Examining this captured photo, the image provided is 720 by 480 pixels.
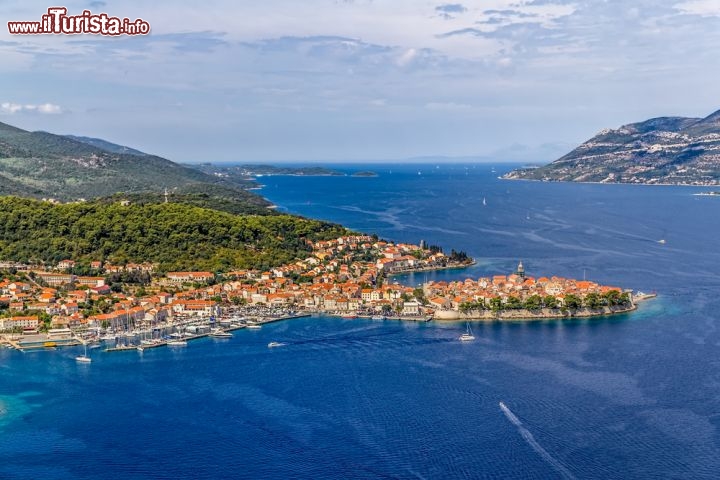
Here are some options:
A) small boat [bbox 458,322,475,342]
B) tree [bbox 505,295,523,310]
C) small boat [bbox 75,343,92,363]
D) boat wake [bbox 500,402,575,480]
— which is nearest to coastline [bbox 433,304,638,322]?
tree [bbox 505,295,523,310]

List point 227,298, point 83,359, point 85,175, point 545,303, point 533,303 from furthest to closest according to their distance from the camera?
point 85,175, point 227,298, point 545,303, point 533,303, point 83,359

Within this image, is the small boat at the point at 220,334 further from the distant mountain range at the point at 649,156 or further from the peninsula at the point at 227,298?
the distant mountain range at the point at 649,156

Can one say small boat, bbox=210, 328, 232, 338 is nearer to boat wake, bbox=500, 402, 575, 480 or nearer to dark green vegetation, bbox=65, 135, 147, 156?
boat wake, bbox=500, 402, 575, 480

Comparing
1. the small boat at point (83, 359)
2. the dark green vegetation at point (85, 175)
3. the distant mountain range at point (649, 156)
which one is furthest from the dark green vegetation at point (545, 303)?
the distant mountain range at point (649, 156)

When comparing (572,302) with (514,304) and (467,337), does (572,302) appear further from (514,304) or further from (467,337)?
(467,337)

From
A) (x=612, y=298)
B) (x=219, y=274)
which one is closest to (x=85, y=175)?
(x=219, y=274)
